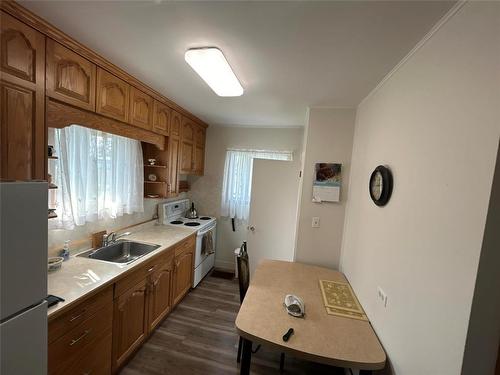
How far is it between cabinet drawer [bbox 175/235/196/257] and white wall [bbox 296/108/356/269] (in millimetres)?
1313

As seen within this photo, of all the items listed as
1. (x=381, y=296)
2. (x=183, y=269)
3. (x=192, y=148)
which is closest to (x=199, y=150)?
(x=192, y=148)

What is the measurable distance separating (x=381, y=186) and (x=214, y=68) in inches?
52.2

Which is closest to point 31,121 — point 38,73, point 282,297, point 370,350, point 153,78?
point 38,73

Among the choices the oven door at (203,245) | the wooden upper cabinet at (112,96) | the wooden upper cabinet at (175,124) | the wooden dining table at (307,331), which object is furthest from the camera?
the oven door at (203,245)

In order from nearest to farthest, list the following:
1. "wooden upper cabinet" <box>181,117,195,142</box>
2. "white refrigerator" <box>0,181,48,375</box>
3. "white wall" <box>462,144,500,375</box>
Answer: "white wall" <box>462,144,500,375</box> → "white refrigerator" <box>0,181,48,375</box> → "wooden upper cabinet" <box>181,117,195,142</box>

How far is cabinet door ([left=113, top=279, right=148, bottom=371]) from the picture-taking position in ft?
5.36

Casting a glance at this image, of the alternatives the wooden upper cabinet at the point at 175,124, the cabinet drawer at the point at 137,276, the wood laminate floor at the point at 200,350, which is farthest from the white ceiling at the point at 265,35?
the wood laminate floor at the point at 200,350

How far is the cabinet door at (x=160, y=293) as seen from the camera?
2057 millimetres

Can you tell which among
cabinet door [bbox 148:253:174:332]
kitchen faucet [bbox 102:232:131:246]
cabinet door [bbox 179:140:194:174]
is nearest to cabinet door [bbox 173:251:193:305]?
cabinet door [bbox 148:253:174:332]

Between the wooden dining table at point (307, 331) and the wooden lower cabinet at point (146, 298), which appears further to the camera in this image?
the wooden lower cabinet at point (146, 298)

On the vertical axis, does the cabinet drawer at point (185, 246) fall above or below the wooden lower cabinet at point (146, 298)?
above

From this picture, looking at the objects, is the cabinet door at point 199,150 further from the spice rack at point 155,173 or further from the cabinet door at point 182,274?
the cabinet door at point 182,274

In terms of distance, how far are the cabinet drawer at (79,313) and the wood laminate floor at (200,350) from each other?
77 cm

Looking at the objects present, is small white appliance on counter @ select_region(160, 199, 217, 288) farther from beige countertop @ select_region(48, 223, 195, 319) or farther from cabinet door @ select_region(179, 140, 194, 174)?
beige countertop @ select_region(48, 223, 195, 319)
